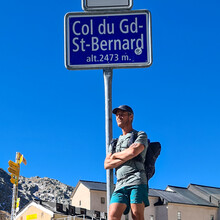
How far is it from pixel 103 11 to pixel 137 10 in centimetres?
36

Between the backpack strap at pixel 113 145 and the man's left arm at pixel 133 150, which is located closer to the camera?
the man's left arm at pixel 133 150

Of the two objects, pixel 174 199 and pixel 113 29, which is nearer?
pixel 113 29

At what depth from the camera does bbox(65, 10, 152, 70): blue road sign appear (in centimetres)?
484

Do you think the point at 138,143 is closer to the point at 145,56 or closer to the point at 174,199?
the point at 145,56

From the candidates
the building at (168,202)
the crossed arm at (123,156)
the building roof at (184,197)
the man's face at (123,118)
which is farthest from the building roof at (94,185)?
the crossed arm at (123,156)

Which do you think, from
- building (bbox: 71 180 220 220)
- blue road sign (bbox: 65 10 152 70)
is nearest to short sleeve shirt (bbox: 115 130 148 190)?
blue road sign (bbox: 65 10 152 70)

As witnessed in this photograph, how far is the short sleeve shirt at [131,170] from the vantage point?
14.8 feet

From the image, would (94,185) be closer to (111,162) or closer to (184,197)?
(184,197)

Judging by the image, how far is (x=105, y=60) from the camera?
191 inches

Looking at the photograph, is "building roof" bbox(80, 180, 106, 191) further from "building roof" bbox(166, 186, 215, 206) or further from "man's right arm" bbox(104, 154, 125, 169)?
"man's right arm" bbox(104, 154, 125, 169)

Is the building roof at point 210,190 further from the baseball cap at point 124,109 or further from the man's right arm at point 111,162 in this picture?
the man's right arm at point 111,162

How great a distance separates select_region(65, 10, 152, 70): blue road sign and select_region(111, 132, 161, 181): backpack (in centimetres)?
76

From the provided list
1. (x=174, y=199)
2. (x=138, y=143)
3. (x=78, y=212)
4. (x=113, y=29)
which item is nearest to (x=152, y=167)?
(x=138, y=143)

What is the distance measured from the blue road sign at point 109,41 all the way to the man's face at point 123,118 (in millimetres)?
483
